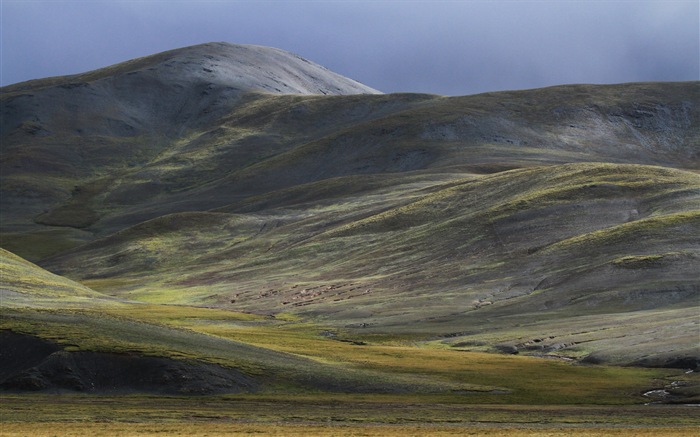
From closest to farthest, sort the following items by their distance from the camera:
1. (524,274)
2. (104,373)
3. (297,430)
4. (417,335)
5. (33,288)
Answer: (297,430)
(104,373)
(417,335)
(33,288)
(524,274)

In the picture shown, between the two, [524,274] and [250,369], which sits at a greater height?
[524,274]

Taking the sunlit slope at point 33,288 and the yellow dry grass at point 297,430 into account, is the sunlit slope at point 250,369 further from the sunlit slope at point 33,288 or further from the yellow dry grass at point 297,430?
the sunlit slope at point 33,288

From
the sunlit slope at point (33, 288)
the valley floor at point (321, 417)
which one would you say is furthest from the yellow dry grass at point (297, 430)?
the sunlit slope at point (33, 288)

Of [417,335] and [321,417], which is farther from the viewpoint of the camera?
[417,335]

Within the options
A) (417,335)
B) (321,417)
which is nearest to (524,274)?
(417,335)

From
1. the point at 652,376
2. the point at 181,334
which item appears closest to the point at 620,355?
the point at 652,376

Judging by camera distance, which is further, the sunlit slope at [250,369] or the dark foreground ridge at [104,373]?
the sunlit slope at [250,369]

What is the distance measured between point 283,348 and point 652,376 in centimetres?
3628

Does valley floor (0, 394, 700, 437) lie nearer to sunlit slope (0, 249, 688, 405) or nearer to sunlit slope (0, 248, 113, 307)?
sunlit slope (0, 249, 688, 405)

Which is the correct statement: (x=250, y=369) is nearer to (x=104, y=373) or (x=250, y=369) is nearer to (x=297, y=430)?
(x=104, y=373)

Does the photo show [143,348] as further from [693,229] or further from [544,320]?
[693,229]

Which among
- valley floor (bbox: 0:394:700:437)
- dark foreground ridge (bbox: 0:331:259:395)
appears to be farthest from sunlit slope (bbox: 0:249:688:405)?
valley floor (bbox: 0:394:700:437)

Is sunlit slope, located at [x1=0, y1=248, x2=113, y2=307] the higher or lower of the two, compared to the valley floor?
higher

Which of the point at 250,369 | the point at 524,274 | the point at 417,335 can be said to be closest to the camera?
the point at 250,369
